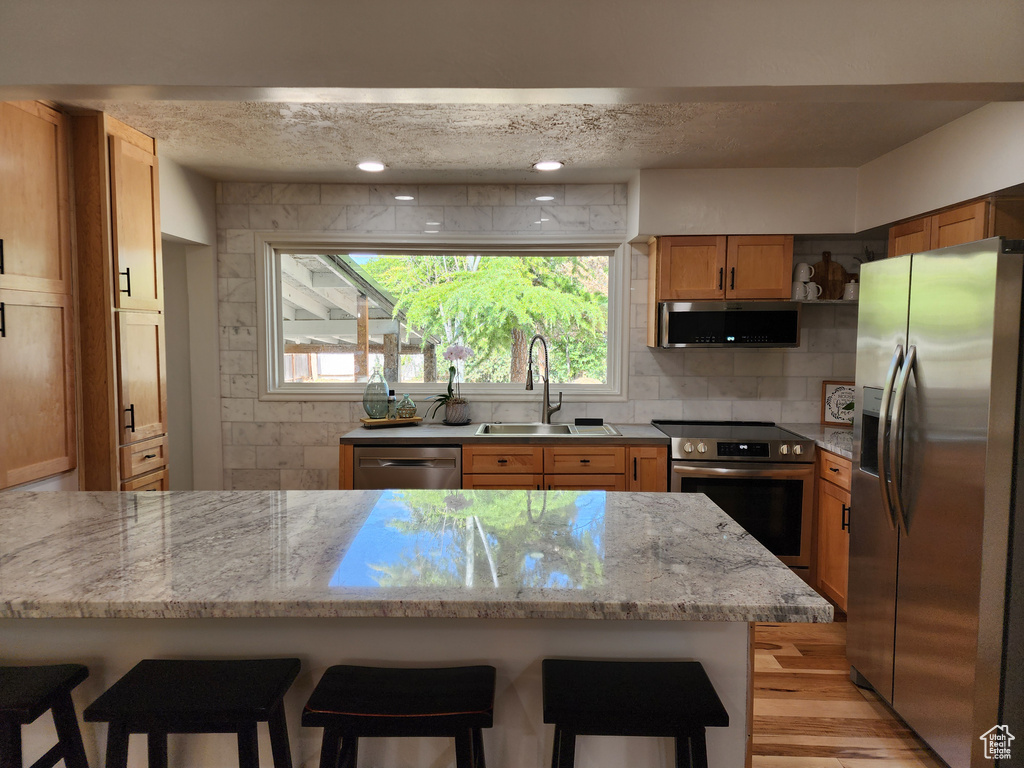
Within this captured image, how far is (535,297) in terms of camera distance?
4.46m

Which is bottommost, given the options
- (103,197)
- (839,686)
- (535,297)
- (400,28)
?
(839,686)

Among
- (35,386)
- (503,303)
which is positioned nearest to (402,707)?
(35,386)

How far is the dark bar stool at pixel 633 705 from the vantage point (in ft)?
4.40

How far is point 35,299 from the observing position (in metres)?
2.60

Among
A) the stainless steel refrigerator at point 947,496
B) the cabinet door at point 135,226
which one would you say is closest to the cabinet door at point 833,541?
the stainless steel refrigerator at point 947,496

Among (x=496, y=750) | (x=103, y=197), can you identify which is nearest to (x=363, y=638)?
(x=496, y=750)

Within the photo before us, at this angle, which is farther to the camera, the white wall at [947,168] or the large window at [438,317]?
the large window at [438,317]

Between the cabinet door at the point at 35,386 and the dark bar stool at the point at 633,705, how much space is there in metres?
2.27

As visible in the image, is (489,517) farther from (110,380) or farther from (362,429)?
(362,429)

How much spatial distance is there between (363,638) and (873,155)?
11.7 feet

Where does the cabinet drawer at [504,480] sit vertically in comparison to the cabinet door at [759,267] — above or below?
below

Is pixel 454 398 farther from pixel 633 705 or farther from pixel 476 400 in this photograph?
pixel 633 705

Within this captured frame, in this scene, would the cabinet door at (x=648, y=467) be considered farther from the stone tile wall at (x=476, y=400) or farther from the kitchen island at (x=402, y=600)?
the kitchen island at (x=402, y=600)

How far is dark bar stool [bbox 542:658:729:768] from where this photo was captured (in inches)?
52.8
